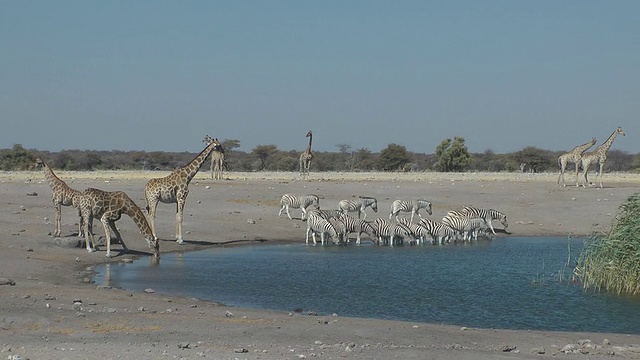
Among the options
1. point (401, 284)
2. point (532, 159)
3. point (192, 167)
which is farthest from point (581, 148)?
point (532, 159)

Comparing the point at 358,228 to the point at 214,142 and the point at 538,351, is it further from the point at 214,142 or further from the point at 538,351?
the point at 538,351

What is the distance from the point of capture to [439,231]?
79.2 feet

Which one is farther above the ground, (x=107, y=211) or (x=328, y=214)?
(x=107, y=211)

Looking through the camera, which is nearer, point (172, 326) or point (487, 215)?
point (172, 326)

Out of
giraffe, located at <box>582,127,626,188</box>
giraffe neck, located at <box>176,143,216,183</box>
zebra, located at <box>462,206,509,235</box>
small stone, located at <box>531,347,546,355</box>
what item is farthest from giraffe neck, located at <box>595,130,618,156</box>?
small stone, located at <box>531,347,546,355</box>

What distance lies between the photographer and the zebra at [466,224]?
81.3ft

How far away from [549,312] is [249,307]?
181 inches

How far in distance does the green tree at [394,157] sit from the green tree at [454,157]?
5895mm

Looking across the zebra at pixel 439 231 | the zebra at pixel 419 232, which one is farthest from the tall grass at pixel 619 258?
the zebra at pixel 439 231

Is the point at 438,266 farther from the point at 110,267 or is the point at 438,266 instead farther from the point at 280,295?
the point at 110,267

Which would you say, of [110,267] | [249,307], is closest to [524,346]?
[249,307]

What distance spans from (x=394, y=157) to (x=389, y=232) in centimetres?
4453

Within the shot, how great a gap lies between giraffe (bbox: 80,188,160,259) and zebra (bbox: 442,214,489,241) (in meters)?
9.22

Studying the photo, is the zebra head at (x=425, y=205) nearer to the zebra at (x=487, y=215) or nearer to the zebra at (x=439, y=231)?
the zebra at (x=487, y=215)
